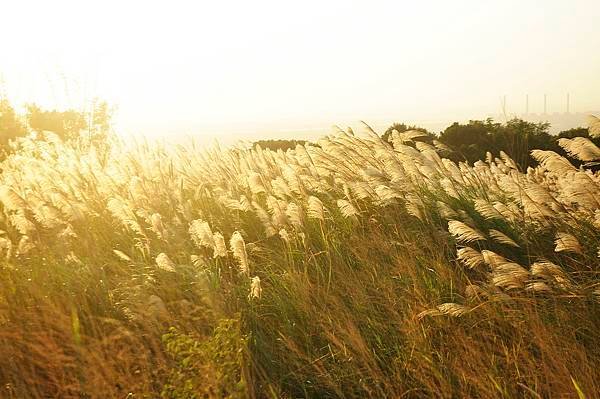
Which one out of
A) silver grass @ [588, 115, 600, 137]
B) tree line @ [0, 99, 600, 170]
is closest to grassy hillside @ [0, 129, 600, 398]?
silver grass @ [588, 115, 600, 137]

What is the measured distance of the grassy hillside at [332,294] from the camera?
2.94 metres

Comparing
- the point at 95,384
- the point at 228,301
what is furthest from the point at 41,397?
the point at 228,301

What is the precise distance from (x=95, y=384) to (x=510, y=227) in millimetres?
3086

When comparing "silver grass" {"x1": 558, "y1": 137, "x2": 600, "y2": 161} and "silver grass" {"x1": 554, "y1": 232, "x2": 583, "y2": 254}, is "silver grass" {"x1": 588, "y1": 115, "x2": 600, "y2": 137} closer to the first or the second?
"silver grass" {"x1": 558, "y1": 137, "x2": 600, "y2": 161}

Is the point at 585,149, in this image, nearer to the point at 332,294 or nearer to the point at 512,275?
the point at 512,275

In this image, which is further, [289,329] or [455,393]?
[289,329]

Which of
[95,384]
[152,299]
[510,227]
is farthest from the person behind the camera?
[510,227]

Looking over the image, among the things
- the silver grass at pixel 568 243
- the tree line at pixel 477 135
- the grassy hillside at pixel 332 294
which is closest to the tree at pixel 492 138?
the tree line at pixel 477 135

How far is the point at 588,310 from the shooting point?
126 inches

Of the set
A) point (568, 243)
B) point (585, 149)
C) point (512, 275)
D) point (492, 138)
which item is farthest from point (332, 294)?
point (492, 138)

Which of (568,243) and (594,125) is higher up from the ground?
(594,125)

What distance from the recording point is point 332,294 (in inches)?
150

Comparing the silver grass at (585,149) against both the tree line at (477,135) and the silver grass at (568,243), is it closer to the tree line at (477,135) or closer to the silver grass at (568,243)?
the silver grass at (568,243)

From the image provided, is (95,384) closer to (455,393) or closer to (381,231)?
(455,393)
